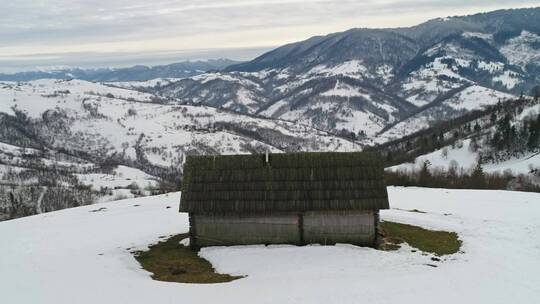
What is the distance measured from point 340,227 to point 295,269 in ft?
23.0

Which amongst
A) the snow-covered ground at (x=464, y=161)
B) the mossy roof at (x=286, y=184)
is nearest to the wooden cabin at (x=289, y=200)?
the mossy roof at (x=286, y=184)

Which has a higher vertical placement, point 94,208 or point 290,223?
point 290,223

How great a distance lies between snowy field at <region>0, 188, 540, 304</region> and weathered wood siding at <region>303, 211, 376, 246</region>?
135 centimetres

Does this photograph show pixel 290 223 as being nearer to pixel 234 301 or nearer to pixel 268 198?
pixel 268 198

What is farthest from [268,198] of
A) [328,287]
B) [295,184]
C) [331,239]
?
[328,287]

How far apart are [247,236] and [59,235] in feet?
72.8

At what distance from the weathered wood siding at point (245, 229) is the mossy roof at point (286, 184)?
1.11 m

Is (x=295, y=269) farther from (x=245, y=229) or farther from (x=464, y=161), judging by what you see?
(x=464, y=161)

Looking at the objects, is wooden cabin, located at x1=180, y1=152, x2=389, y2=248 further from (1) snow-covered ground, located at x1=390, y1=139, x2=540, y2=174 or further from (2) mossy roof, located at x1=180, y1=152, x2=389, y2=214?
(1) snow-covered ground, located at x1=390, y1=139, x2=540, y2=174

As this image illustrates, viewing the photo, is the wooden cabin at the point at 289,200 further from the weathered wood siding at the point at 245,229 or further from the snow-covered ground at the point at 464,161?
the snow-covered ground at the point at 464,161

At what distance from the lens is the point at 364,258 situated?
105 ft

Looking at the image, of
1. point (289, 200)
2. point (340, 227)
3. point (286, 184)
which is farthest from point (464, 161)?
point (289, 200)

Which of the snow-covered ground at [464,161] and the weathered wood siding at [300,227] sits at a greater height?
the weathered wood siding at [300,227]

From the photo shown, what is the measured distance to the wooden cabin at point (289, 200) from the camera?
35.1 meters
